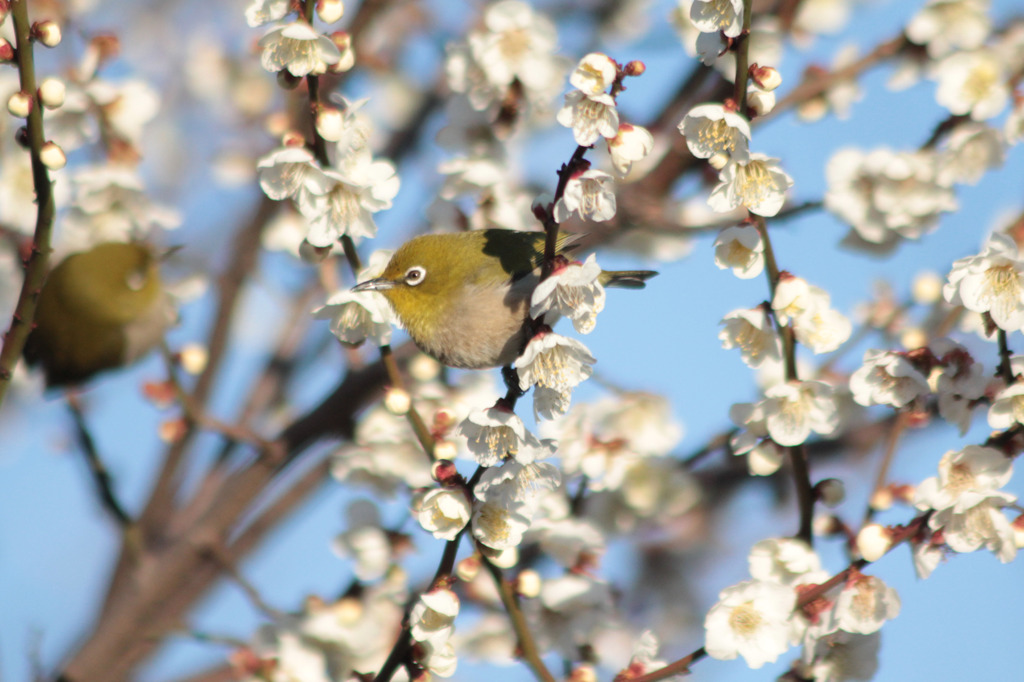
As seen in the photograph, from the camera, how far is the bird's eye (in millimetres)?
3414

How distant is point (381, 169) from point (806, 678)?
1.85m

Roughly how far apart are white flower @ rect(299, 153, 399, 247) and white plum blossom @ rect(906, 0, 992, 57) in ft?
8.17

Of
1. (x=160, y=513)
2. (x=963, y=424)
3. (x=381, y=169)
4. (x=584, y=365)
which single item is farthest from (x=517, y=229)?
(x=160, y=513)

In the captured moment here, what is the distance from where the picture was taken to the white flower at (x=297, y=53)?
2508 millimetres

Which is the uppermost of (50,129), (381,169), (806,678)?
(50,129)

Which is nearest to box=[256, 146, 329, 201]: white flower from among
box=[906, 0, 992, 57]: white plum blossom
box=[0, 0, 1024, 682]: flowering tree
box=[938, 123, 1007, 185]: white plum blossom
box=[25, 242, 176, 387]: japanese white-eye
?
box=[0, 0, 1024, 682]: flowering tree

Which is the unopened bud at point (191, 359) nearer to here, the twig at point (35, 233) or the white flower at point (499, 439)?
the twig at point (35, 233)

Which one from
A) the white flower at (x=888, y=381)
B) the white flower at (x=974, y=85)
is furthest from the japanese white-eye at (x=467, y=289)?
the white flower at (x=974, y=85)

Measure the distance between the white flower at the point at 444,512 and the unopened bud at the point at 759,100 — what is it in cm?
118

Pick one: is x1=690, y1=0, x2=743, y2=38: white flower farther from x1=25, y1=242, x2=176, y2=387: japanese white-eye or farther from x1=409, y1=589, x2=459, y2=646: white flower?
x1=25, y1=242, x2=176, y2=387: japanese white-eye

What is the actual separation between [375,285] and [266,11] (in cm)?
95

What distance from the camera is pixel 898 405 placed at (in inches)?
102

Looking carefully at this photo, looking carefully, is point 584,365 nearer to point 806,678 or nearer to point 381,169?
point 381,169

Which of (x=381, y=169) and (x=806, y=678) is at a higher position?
(x=381, y=169)
